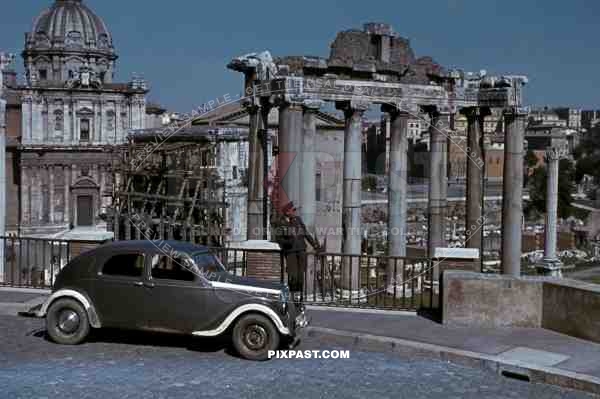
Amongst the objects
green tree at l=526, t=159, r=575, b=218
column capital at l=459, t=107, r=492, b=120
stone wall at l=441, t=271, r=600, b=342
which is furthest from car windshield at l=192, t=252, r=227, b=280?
green tree at l=526, t=159, r=575, b=218

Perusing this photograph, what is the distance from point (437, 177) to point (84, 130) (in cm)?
Result: 4023

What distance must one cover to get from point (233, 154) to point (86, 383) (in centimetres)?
3448

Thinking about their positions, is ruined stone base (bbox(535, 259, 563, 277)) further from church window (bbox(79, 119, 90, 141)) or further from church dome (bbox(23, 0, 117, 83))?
church dome (bbox(23, 0, 117, 83))

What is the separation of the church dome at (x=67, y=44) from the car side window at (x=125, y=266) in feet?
171

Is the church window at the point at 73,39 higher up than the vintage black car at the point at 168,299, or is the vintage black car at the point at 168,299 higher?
the church window at the point at 73,39

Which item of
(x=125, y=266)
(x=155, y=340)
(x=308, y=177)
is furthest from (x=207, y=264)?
(x=308, y=177)

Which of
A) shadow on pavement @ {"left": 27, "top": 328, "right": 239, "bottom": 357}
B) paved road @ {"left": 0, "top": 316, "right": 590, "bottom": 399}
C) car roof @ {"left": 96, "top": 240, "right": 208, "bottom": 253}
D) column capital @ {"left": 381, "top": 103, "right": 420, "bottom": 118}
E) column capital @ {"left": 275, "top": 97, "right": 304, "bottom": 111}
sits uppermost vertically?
column capital @ {"left": 381, "top": 103, "right": 420, "bottom": 118}

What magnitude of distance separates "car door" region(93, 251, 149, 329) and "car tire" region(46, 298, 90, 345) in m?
0.27

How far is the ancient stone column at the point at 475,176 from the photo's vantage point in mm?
20797

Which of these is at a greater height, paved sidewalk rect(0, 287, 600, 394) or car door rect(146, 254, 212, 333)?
car door rect(146, 254, 212, 333)

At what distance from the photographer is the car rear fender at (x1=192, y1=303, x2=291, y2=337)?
927 cm

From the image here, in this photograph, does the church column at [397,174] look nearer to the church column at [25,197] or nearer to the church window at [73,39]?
the church column at [25,197]

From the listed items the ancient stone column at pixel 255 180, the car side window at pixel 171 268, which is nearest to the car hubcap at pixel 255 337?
the car side window at pixel 171 268

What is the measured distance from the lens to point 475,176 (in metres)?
21.2
